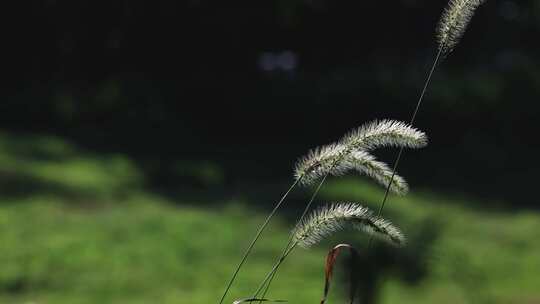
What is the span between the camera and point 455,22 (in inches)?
78.6

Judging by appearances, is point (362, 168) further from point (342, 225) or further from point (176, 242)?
point (176, 242)

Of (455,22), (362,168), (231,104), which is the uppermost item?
(231,104)

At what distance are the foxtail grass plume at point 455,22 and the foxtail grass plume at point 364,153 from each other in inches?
8.5

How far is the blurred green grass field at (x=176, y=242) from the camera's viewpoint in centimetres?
656

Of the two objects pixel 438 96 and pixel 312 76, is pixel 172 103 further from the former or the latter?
pixel 438 96

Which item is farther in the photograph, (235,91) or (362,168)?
(235,91)

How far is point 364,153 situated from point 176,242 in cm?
595

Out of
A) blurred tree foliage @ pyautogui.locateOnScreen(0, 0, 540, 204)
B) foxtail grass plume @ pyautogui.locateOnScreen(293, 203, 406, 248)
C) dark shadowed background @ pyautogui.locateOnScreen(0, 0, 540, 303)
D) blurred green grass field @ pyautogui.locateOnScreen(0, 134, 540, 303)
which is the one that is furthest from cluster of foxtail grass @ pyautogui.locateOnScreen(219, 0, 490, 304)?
blurred tree foliage @ pyautogui.locateOnScreen(0, 0, 540, 204)

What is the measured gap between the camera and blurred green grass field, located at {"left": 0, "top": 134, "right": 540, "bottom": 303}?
656 centimetres

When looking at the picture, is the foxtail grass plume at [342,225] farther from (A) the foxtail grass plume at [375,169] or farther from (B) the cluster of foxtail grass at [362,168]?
(A) the foxtail grass plume at [375,169]

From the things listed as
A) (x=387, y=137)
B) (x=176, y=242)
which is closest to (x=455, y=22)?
(x=387, y=137)

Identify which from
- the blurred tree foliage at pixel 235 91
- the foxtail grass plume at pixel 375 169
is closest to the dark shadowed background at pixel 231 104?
the blurred tree foliage at pixel 235 91

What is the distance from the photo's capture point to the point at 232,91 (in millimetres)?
12344

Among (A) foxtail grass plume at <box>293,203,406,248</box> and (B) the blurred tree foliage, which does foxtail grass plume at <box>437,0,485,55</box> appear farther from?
(B) the blurred tree foliage
